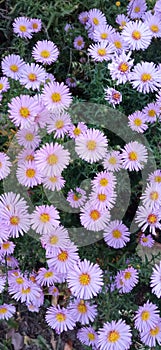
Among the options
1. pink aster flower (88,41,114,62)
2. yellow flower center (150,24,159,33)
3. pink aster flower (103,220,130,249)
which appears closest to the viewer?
pink aster flower (103,220,130,249)

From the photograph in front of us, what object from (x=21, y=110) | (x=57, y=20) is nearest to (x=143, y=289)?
(x=21, y=110)

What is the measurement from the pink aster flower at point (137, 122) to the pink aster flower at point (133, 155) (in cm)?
9

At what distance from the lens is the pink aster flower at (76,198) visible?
229cm

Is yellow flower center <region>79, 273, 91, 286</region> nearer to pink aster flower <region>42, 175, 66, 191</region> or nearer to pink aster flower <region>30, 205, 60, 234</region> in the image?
pink aster flower <region>30, 205, 60, 234</region>

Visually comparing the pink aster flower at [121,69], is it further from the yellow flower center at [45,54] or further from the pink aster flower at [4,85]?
the pink aster flower at [4,85]

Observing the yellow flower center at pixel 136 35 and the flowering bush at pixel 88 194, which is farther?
the yellow flower center at pixel 136 35

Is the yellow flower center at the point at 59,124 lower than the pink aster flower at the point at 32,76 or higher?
lower

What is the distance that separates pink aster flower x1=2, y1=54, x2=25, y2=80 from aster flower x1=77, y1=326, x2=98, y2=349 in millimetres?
1136

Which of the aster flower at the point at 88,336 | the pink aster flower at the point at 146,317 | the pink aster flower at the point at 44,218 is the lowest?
the aster flower at the point at 88,336

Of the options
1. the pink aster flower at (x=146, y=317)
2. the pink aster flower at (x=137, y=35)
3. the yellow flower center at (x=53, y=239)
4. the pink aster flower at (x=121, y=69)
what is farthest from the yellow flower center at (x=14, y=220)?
the pink aster flower at (x=137, y=35)

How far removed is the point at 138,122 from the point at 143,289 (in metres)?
0.74

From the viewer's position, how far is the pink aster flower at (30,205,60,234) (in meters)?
2.20

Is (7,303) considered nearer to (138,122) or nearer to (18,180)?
(18,180)

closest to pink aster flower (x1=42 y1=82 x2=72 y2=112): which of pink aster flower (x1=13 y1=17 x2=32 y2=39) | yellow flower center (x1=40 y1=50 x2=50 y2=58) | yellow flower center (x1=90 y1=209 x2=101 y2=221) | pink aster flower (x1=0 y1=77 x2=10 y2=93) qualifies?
pink aster flower (x1=0 y1=77 x2=10 y2=93)
